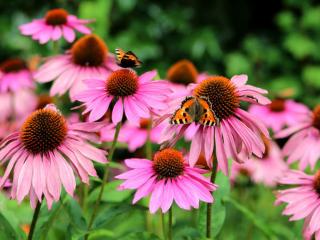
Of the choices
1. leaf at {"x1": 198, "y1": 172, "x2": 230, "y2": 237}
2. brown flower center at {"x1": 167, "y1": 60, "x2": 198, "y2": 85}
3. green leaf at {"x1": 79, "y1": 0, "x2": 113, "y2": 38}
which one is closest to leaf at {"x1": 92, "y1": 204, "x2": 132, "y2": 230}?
leaf at {"x1": 198, "y1": 172, "x2": 230, "y2": 237}

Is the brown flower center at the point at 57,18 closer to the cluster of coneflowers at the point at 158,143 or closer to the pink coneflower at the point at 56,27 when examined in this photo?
the pink coneflower at the point at 56,27

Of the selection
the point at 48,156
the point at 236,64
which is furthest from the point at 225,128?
the point at 236,64

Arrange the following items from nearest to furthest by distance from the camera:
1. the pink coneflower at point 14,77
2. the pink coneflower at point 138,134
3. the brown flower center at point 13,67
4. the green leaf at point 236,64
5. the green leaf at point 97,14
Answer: the pink coneflower at point 138,134 < the pink coneflower at point 14,77 < the brown flower center at point 13,67 < the green leaf at point 97,14 < the green leaf at point 236,64

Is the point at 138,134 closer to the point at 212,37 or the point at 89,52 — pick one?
the point at 89,52

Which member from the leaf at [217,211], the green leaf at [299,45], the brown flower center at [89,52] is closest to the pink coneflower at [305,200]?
the leaf at [217,211]

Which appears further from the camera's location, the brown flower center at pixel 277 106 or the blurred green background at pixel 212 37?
the blurred green background at pixel 212 37

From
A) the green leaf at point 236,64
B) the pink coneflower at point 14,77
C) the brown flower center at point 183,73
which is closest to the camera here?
the brown flower center at point 183,73
